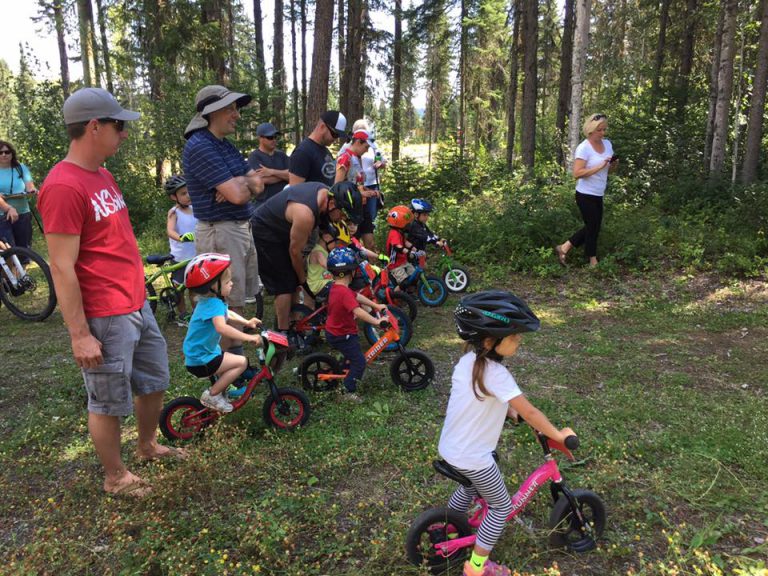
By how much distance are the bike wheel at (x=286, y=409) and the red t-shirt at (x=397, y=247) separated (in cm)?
320

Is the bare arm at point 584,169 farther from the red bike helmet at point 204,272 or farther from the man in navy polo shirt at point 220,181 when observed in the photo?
the red bike helmet at point 204,272

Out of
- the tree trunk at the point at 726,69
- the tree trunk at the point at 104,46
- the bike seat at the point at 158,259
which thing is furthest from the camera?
the tree trunk at the point at 104,46

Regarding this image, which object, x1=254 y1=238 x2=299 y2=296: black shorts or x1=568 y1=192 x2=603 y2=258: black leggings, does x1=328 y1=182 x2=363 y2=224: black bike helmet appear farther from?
x1=568 y1=192 x2=603 y2=258: black leggings

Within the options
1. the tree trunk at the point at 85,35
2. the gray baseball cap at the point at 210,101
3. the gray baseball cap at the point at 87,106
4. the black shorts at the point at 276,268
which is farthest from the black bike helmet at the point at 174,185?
the tree trunk at the point at 85,35

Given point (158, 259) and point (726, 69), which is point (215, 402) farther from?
point (726, 69)

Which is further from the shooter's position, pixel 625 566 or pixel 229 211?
pixel 229 211

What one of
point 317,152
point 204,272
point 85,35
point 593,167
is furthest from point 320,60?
point 85,35

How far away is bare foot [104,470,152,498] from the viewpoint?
323 centimetres

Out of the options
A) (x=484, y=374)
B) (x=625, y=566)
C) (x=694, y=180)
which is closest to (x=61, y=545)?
(x=484, y=374)

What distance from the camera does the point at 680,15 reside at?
744 inches

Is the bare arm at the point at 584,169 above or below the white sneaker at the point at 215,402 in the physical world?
above

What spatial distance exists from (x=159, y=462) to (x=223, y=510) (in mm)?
667

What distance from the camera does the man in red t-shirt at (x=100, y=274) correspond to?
2.73 m

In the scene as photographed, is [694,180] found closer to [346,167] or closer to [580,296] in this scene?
[580,296]
